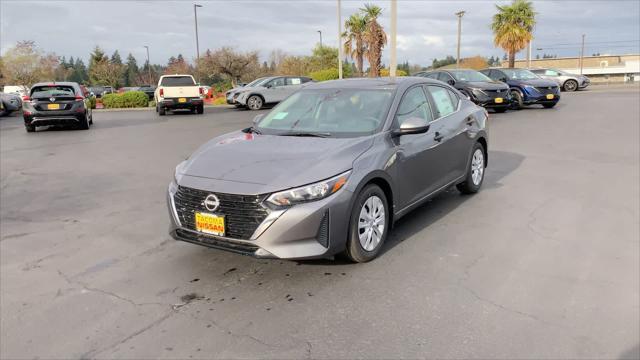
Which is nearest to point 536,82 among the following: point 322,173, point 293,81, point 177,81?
point 293,81

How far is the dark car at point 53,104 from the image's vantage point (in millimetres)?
14953

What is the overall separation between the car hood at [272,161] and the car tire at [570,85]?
104 ft

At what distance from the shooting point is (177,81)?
21141 millimetres

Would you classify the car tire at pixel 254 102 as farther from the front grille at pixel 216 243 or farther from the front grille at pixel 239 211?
the front grille at pixel 239 211

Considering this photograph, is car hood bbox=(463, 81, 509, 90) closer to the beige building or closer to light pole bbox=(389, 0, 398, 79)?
light pole bbox=(389, 0, 398, 79)

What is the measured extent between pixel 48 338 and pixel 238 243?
138 cm

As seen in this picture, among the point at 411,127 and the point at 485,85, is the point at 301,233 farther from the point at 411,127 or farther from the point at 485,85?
the point at 485,85

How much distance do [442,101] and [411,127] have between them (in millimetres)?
1491

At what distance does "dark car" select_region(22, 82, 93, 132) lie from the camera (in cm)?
1495

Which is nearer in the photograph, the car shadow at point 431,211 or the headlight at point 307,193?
the headlight at point 307,193

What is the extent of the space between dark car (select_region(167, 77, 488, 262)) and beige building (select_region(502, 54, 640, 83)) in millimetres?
76764

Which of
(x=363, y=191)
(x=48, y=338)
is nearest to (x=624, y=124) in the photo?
(x=363, y=191)

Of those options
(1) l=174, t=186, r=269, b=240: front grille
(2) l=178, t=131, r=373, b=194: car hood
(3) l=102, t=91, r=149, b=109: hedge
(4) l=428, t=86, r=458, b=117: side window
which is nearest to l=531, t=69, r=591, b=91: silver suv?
(3) l=102, t=91, r=149, b=109: hedge

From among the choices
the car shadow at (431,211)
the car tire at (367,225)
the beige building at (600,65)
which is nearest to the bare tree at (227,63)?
the car shadow at (431,211)
